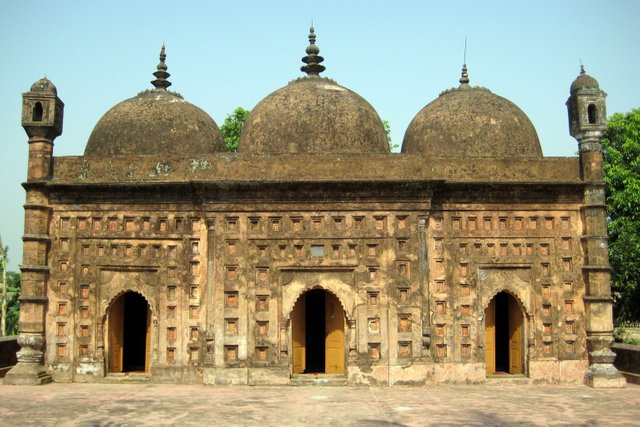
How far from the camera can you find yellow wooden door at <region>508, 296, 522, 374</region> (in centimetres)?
1325

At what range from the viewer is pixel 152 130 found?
587 inches

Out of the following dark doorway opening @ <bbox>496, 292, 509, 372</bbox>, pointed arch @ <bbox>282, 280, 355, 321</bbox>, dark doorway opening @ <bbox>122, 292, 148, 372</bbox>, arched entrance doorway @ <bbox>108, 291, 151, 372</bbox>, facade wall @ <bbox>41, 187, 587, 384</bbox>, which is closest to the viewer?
facade wall @ <bbox>41, 187, 587, 384</bbox>

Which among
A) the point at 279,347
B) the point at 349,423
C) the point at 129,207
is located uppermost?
the point at 129,207

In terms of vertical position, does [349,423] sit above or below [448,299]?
below

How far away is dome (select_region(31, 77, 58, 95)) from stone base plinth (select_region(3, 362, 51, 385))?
565 centimetres

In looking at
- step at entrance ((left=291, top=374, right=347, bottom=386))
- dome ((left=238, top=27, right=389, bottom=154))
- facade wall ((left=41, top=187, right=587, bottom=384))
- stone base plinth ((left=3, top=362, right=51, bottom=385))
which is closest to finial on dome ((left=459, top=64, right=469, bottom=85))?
dome ((left=238, top=27, right=389, bottom=154))

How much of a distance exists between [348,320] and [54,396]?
549 cm

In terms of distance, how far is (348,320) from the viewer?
1262cm

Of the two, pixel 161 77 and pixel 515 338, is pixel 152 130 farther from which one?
pixel 515 338

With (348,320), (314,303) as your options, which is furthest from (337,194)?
(314,303)

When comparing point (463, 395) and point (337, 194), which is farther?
point (337, 194)

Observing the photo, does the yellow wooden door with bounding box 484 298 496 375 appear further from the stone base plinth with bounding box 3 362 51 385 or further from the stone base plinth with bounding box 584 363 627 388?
the stone base plinth with bounding box 3 362 51 385

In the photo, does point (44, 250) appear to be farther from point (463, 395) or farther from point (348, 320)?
point (463, 395)

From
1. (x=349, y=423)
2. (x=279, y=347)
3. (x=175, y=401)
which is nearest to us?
(x=349, y=423)
